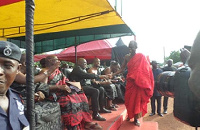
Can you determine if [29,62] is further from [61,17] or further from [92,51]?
[92,51]

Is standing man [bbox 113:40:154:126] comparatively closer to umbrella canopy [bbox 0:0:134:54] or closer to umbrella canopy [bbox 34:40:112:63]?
umbrella canopy [bbox 0:0:134:54]

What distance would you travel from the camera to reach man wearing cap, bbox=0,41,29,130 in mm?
1015

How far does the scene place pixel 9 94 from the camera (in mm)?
1117

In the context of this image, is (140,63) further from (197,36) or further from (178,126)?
(197,36)

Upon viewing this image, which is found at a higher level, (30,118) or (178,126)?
(30,118)

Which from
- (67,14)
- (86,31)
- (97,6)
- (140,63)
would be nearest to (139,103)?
(140,63)

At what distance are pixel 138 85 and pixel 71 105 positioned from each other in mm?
1515

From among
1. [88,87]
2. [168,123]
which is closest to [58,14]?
[88,87]

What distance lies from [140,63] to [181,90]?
286cm

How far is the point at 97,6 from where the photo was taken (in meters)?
3.16

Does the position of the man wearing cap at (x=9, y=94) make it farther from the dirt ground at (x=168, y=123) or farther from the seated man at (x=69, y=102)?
the dirt ground at (x=168, y=123)

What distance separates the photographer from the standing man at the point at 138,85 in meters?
→ 3.59

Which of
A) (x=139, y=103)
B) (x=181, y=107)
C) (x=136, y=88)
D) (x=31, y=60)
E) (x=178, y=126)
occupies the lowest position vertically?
(x=178, y=126)

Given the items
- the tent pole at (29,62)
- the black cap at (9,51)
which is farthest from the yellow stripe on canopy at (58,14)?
the black cap at (9,51)
